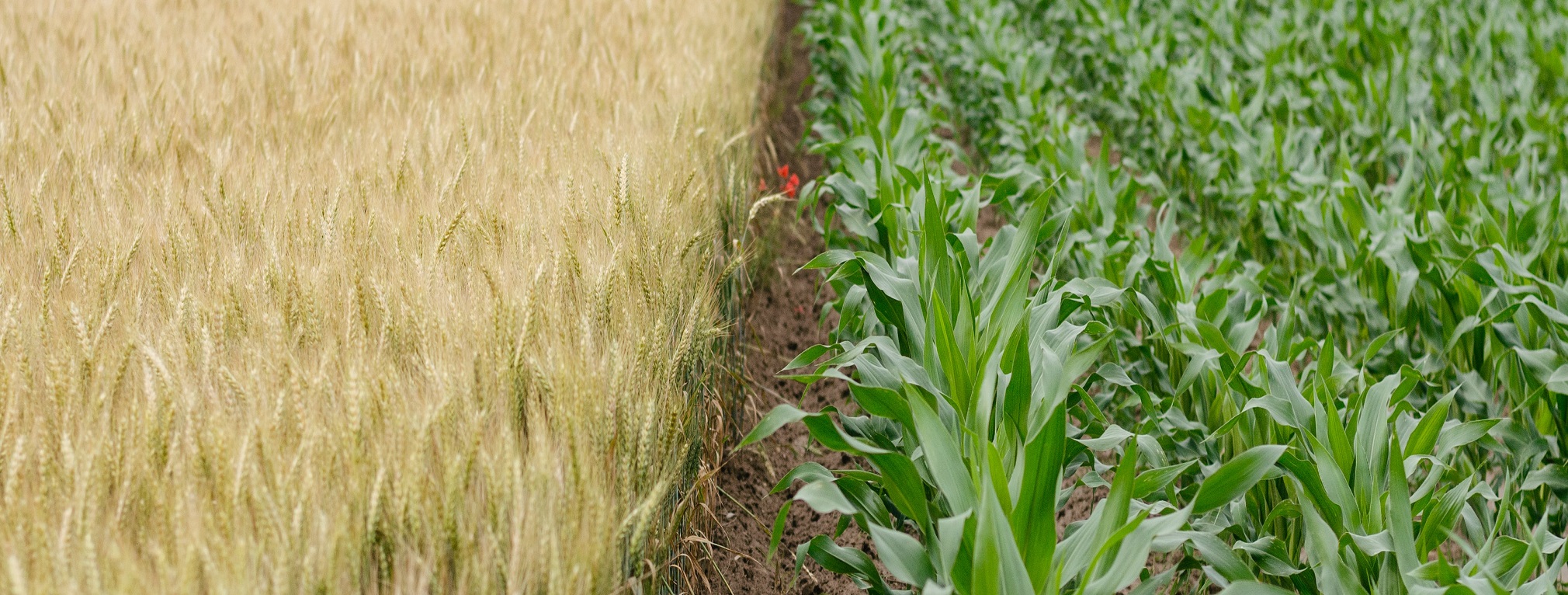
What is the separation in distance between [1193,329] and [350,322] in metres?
1.46

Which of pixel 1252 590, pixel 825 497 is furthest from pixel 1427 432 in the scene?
pixel 825 497

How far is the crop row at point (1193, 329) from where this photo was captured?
1163mm

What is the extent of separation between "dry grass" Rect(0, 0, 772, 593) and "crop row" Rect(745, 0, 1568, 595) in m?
0.27

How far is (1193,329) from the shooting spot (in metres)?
1.77

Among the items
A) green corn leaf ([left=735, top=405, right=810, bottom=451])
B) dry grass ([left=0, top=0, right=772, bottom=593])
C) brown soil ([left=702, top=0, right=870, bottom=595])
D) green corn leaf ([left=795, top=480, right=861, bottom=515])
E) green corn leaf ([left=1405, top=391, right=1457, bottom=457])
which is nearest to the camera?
dry grass ([left=0, top=0, right=772, bottom=593])

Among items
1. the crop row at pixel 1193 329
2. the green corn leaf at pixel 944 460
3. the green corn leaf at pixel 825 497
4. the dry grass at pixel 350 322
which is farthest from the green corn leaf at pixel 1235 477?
the dry grass at pixel 350 322

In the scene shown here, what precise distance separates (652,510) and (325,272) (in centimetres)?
64

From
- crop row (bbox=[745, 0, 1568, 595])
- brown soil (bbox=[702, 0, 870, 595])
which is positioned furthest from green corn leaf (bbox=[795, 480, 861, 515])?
brown soil (bbox=[702, 0, 870, 595])

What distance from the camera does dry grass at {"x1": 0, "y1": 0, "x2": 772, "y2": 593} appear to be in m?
0.86

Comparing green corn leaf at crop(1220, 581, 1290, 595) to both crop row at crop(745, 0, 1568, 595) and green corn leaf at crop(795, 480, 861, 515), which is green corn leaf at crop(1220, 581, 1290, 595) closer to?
crop row at crop(745, 0, 1568, 595)

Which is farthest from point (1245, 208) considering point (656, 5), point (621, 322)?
point (621, 322)

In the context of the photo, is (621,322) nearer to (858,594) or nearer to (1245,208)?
(858,594)

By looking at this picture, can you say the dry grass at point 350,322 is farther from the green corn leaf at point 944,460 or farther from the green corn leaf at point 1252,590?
the green corn leaf at point 1252,590

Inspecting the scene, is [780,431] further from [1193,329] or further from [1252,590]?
[1252,590]
